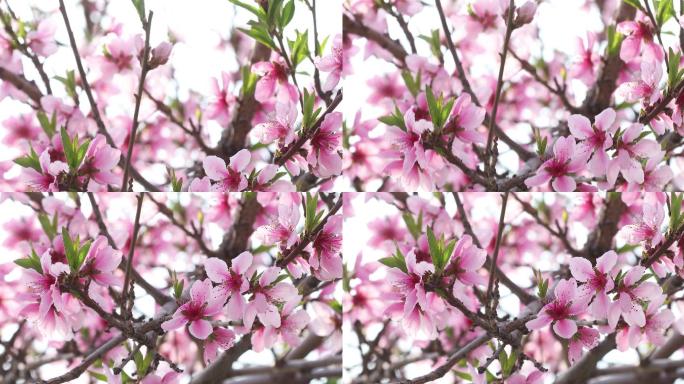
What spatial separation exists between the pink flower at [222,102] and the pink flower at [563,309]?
659 mm

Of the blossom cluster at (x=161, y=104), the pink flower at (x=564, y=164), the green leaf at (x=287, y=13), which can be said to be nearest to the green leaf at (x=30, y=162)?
the blossom cluster at (x=161, y=104)

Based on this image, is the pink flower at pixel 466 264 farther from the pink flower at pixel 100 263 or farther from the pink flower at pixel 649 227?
the pink flower at pixel 100 263

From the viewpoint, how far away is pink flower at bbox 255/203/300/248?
3.92 ft

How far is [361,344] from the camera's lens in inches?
53.9

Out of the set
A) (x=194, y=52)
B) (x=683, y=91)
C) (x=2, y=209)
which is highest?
(x=194, y=52)

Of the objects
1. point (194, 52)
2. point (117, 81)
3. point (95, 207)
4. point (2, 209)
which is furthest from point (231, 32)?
point (2, 209)

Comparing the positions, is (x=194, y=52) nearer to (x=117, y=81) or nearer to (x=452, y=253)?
(x=117, y=81)

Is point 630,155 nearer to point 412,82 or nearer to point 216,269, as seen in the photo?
point 412,82

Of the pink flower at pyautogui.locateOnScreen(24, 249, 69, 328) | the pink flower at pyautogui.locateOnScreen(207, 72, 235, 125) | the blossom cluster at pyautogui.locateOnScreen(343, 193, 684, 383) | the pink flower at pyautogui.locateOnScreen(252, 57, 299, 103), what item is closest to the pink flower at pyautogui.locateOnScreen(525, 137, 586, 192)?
the blossom cluster at pyautogui.locateOnScreen(343, 193, 684, 383)

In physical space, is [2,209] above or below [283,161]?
above

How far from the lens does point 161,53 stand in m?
1.26

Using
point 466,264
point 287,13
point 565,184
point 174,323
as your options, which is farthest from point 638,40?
point 174,323

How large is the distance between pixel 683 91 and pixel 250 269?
83cm

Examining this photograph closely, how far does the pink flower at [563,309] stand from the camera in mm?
1164
